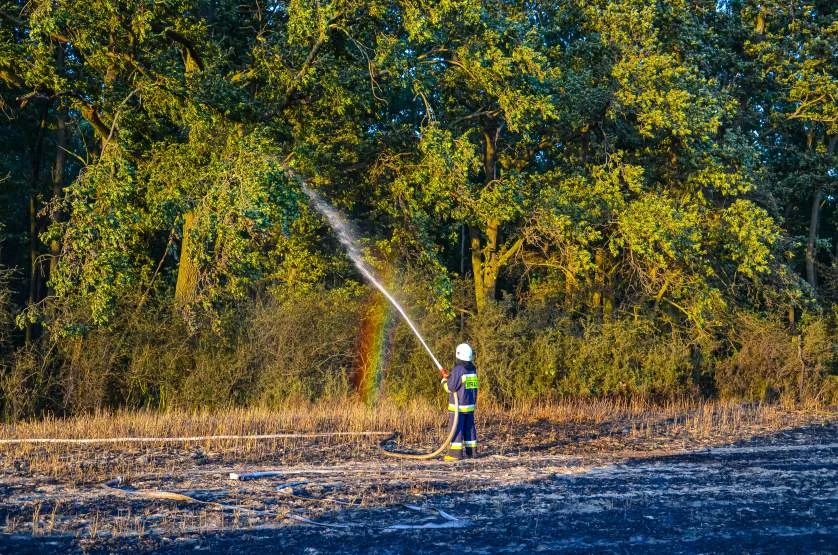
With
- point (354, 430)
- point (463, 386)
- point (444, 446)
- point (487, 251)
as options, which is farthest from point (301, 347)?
point (444, 446)

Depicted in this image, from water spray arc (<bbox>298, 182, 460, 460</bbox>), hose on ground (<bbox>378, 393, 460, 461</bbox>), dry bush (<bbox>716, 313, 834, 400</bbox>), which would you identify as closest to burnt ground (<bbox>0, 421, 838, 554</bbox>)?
hose on ground (<bbox>378, 393, 460, 461</bbox>)

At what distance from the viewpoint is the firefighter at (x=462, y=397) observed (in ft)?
37.6

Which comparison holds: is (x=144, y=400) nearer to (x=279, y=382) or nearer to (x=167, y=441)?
(x=279, y=382)

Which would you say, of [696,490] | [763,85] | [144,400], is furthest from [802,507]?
[763,85]

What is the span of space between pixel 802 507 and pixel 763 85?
16132 millimetres

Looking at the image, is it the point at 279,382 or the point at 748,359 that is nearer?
the point at 279,382

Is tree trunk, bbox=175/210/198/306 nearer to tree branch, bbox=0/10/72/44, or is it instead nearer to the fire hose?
tree branch, bbox=0/10/72/44

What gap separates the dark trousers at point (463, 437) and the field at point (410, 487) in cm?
23

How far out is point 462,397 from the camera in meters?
11.4

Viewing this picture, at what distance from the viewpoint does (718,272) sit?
2056 centimetres

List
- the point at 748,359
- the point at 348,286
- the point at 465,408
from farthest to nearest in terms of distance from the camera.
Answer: the point at 748,359
the point at 348,286
the point at 465,408

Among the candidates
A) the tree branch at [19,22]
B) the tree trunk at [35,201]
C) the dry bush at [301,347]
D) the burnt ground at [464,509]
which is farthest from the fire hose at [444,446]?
the tree trunk at [35,201]

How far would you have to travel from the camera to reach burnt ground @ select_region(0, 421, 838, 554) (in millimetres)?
7445

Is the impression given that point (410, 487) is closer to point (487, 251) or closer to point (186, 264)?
point (186, 264)
